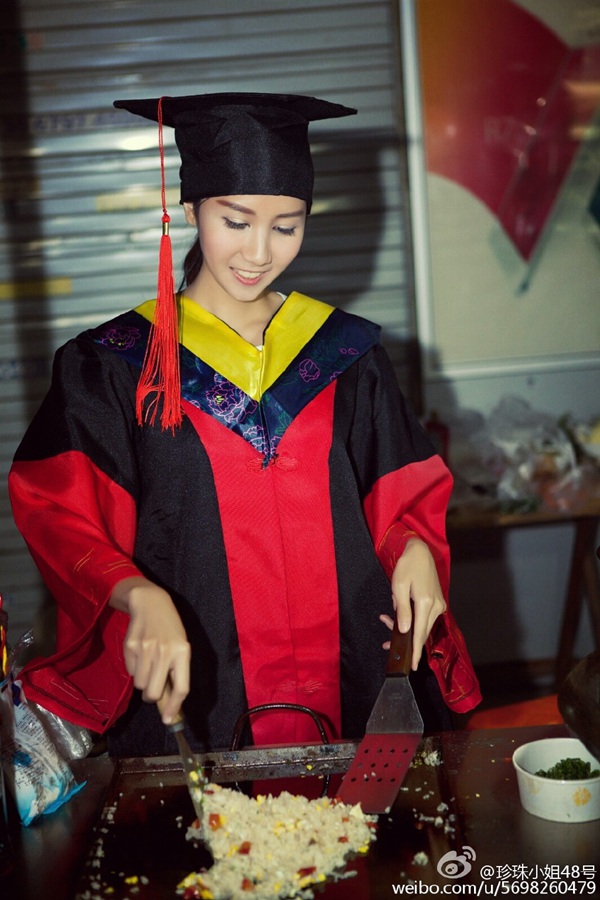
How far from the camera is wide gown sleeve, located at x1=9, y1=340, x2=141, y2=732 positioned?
5.76 feet

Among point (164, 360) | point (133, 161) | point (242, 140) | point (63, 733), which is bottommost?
point (63, 733)

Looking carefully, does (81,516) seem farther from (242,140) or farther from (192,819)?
(242,140)

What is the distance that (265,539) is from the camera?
1.94m

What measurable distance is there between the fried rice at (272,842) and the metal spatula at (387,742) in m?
0.05

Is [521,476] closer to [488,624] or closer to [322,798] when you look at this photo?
[488,624]

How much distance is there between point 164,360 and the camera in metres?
1.94

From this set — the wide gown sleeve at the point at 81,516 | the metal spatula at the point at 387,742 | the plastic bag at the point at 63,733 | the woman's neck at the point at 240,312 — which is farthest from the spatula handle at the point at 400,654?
the woman's neck at the point at 240,312

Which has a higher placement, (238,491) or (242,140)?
(242,140)

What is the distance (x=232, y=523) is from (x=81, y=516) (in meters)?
0.29

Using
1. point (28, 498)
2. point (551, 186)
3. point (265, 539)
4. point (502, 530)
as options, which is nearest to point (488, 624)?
point (502, 530)

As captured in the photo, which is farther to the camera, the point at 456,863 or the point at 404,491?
the point at 404,491

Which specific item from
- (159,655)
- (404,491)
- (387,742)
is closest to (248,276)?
(404,491)

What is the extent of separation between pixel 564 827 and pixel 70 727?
2.75ft

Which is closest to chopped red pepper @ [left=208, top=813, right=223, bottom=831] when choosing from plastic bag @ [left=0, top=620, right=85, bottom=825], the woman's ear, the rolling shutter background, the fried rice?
the fried rice
